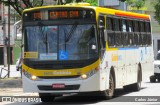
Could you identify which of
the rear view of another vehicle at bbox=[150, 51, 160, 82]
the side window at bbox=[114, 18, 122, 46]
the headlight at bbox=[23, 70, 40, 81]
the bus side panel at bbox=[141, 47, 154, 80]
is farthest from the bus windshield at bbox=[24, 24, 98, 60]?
the rear view of another vehicle at bbox=[150, 51, 160, 82]

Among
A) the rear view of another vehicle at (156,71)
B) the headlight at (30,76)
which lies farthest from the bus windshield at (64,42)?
the rear view of another vehicle at (156,71)

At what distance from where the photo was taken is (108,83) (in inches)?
774

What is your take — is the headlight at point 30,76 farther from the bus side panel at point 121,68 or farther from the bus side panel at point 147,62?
the bus side panel at point 147,62

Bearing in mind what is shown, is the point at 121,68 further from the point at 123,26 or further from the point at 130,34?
the point at 130,34

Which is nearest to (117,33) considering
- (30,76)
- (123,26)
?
(123,26)

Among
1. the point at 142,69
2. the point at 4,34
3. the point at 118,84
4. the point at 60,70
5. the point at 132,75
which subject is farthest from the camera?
the point at 4,34

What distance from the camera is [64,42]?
1834cm

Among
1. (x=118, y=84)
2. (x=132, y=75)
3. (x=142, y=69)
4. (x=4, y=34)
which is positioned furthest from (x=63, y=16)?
(x=4, y=34)

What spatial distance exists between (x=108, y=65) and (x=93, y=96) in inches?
90.2

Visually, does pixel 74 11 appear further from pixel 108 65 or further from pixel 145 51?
pixel 145 51

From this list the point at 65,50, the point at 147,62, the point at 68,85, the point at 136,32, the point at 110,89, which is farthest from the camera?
the point at 147,62

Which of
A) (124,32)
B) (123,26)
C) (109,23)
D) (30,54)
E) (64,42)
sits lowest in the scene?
(30,54)

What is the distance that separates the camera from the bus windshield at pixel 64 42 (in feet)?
60.1

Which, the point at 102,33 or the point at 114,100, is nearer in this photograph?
the point at 102,33
